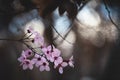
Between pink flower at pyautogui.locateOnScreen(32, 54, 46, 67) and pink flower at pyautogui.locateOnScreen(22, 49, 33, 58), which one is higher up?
pink flower at pyautogui.locateOnScreen(22, 49, 33, 58)

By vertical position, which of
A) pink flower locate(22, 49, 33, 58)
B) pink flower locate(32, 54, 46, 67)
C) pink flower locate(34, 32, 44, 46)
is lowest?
pink flower locate(32, 54, 46, 67)

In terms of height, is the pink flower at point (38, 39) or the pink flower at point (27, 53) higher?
the pink flower at point (38, 39)

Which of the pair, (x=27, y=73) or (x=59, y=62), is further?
(x=27, y=73)

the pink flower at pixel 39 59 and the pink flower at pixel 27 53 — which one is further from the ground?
the pink flower at pixel 27 53

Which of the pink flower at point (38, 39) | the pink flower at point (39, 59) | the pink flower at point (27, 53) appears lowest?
→ the pink flower at point (39, 59)

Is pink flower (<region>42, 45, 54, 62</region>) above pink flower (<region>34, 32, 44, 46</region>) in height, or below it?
below

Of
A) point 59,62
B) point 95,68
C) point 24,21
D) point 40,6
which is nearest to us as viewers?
point 40,6

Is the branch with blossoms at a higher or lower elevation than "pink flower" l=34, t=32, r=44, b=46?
lower

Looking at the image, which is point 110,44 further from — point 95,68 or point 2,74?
point 2,74

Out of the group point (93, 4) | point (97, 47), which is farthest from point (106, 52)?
point (93, 4)

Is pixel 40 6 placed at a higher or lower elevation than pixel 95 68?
higher

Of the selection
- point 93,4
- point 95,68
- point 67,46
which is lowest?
point 95,68
